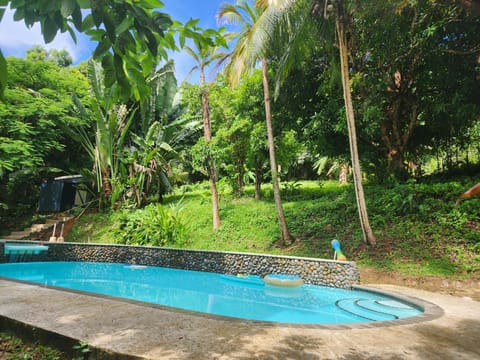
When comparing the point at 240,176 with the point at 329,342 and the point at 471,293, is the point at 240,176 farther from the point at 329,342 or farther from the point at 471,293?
the point at 329,342

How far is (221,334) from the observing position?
3.18 m

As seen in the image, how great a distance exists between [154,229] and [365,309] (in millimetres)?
7994

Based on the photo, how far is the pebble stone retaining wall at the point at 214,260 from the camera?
7266 mm

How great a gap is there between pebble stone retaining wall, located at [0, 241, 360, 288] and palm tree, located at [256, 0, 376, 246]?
175 cm

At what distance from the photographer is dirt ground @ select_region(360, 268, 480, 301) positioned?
6.24 m

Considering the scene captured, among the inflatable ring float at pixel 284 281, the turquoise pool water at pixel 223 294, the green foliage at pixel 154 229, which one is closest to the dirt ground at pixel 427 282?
the turquoise pool water at pixel 223 294

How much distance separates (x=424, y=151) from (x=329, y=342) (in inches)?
437

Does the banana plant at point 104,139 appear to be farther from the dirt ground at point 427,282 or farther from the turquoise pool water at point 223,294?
the dirt ground at point 427,282

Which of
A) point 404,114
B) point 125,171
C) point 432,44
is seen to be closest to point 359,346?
point 432,44

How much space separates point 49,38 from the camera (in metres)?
1.19

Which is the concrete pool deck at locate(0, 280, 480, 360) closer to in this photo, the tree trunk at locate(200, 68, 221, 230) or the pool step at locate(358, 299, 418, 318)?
the pool step at locate(358, 299, 418, 318)

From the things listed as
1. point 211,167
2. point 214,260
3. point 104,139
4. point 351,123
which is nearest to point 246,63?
point 351,123

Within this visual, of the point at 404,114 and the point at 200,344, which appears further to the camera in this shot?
the point at 404,114

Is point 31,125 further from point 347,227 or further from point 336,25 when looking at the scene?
point 347,227
